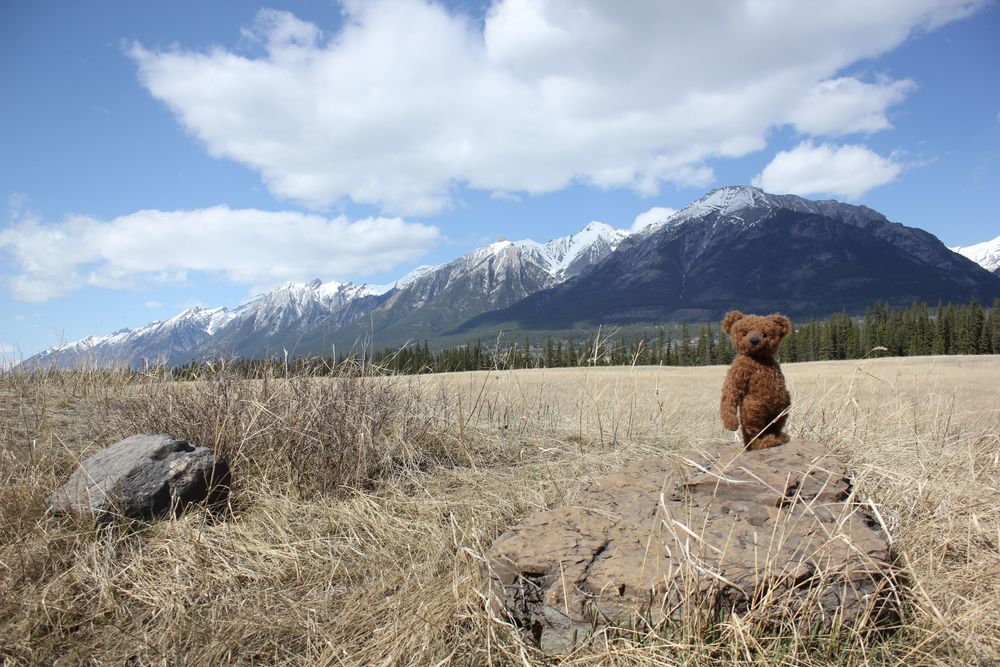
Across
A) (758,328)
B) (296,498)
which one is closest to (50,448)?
(296,498)

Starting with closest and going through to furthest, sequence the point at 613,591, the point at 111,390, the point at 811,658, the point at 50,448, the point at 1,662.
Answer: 1. the point at 811,658
2. the point at 613,591
3. the point at 1,662
4. the point at 50,448
5. the point at 111,390

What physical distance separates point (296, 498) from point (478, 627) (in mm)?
2656

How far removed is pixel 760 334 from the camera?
424 cm

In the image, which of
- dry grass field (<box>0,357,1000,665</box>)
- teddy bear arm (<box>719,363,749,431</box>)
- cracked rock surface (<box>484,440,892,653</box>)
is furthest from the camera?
teddy bear arm (<box>719,363,749,431</box>)

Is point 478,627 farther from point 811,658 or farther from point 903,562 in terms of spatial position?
point 903,562

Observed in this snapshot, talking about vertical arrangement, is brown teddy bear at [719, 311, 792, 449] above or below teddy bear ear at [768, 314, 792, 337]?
below

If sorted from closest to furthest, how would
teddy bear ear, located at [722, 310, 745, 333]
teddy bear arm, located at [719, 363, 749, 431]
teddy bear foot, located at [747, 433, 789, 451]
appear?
teddy bear foot, located at [747, 433, 789, 451], teddy bear arm, located at [719, 363, 749, 431], teddy bear ear, located at [722, 310, 745, 333]

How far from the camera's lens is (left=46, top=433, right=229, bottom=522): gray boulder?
384 cm

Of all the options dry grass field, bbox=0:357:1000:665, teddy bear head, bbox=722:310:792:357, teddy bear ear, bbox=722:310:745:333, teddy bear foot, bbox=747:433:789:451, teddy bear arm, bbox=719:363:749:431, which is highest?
teddy bear ear, bbox=722:310:745:333

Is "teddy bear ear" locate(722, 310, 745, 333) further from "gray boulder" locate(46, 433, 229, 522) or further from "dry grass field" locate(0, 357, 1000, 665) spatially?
"gray boulder" locate(46, 433, 229, 522)

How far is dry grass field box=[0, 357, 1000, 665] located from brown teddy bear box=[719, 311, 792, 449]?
0.85 m

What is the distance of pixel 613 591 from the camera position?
2305 millimetres

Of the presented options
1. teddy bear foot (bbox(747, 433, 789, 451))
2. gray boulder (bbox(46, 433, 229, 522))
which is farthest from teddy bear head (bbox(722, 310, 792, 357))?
gray boulder (bbox(46, 433, 229, 522))

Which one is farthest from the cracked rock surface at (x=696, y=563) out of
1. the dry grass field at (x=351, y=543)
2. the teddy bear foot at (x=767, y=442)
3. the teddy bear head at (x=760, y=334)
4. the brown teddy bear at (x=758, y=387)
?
the teddy bear head at (x=760, y=334)
